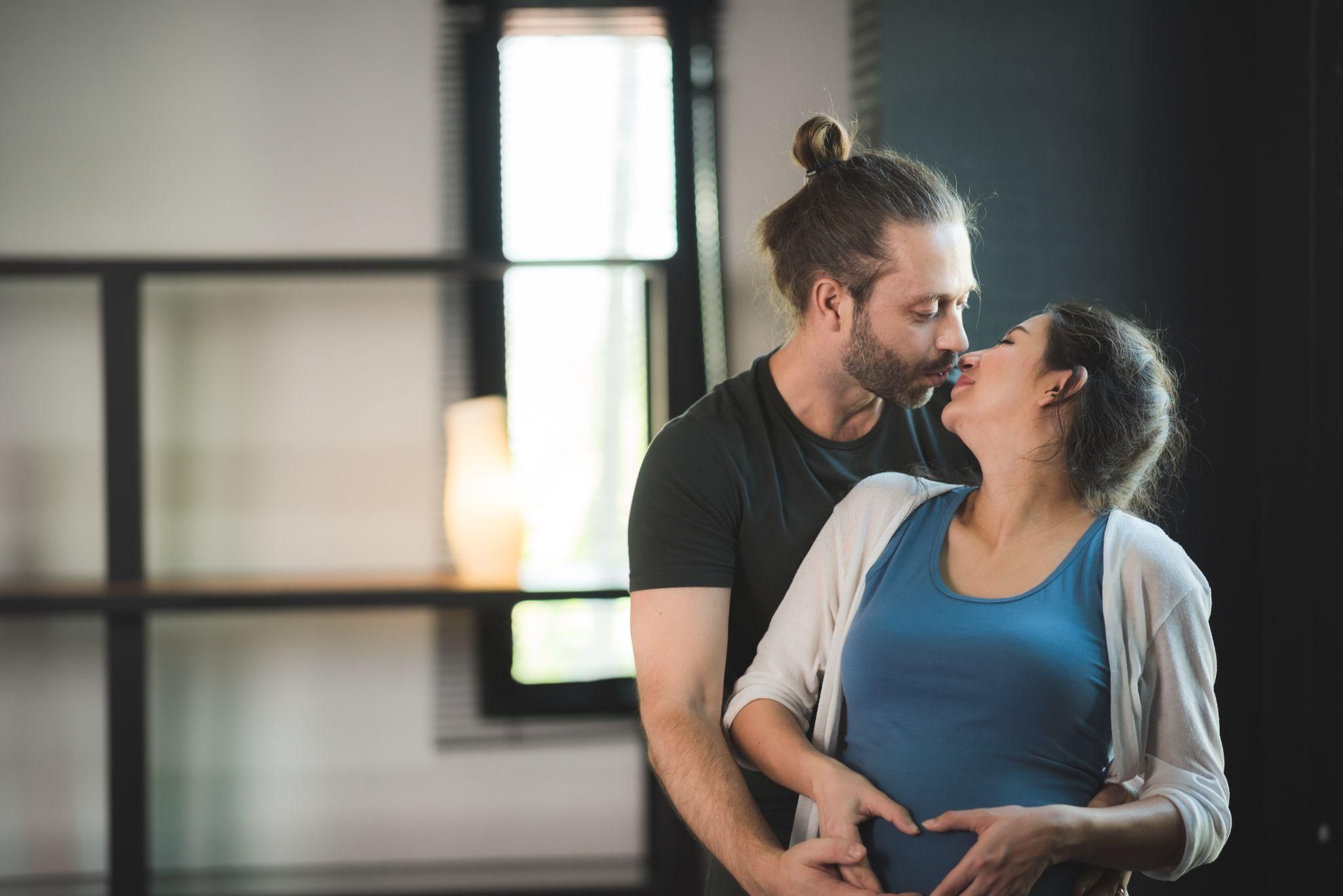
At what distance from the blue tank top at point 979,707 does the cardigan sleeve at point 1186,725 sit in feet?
0.19

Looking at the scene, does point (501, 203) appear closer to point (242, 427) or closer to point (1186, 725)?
point (242, 427)

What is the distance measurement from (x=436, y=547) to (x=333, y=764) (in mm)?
618

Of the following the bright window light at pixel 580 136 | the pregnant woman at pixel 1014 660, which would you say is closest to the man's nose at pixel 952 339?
the pregnant woman at pixel 1014 660

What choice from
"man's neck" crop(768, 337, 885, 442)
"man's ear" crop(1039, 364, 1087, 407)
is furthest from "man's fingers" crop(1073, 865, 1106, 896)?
"man's neck" crop(768, 337, 885, 442)

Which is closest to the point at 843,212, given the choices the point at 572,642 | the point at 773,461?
the point at 773,461

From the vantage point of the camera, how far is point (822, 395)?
1600mm

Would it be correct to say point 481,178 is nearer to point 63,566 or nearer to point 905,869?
point 63,566

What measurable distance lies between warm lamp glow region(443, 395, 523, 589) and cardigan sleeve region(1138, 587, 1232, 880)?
1540mm

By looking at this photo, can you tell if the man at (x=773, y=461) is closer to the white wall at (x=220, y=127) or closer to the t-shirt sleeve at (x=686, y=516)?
the t-shirt sleeve at (x=686, y=516)

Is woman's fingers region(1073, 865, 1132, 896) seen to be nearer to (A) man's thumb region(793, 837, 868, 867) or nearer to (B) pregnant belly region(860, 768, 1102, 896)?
(B) pregnant belly region(860, 768, 1102, 896)

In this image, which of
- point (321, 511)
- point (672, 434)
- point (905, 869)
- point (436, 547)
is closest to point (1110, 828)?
point (905, 869)

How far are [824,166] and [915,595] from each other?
28.1 inches

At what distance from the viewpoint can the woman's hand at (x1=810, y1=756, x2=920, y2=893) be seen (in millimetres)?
1240

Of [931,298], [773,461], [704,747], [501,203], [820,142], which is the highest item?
[501,203]
